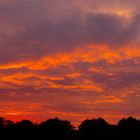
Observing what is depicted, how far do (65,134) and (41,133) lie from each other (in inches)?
456

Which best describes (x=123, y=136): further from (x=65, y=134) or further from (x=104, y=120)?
(x=65, y=134)

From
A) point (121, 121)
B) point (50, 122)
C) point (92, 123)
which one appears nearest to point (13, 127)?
point (50, 122)

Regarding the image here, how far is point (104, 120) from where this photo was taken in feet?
544

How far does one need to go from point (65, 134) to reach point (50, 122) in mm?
9134

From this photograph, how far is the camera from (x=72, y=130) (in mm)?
182500

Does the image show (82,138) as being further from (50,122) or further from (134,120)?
(50,122)

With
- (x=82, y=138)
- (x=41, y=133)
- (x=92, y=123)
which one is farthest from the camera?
(x=41, y=133)

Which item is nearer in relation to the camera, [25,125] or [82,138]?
[82,138]

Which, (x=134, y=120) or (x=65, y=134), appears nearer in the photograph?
(x=134, y=120)

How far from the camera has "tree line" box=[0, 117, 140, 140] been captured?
146 metres

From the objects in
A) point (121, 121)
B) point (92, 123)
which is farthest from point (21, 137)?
point (121, 121)

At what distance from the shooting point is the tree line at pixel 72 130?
145625 mm

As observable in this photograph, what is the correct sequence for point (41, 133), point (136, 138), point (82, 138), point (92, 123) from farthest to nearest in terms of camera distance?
point (41, 133)
point (92, 123)
point (82, 138)
point (136, 138)

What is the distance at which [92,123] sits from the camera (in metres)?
160
